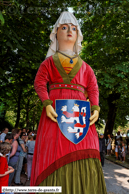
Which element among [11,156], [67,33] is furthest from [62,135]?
[11,156]

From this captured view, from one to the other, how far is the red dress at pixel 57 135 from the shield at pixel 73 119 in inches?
3.1

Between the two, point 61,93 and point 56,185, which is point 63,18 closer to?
point 61,93

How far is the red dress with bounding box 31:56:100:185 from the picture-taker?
110 inches

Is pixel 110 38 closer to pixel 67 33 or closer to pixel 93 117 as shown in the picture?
pixel 67 33

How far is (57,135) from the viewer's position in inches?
113

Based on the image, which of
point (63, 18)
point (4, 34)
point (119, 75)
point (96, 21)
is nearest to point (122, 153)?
point (119, 75)

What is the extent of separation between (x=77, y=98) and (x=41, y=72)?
0.75 m

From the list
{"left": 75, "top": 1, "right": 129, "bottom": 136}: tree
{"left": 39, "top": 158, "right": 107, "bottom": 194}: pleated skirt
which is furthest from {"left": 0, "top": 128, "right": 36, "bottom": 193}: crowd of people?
{"left": 75, "top": 1, "right": 129, "bottom": 136}: tree

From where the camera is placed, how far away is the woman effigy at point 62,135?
8.95ft

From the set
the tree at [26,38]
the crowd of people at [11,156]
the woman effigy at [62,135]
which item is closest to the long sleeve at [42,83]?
the woman effigy at [62,135]

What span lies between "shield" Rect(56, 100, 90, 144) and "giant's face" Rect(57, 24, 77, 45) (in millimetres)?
1158

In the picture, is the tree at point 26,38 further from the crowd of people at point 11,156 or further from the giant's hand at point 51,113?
the giant's hand at point 51,113

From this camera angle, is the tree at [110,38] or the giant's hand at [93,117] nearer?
the giant's hand at [93,117]

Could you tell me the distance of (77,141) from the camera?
2879 millimetres
